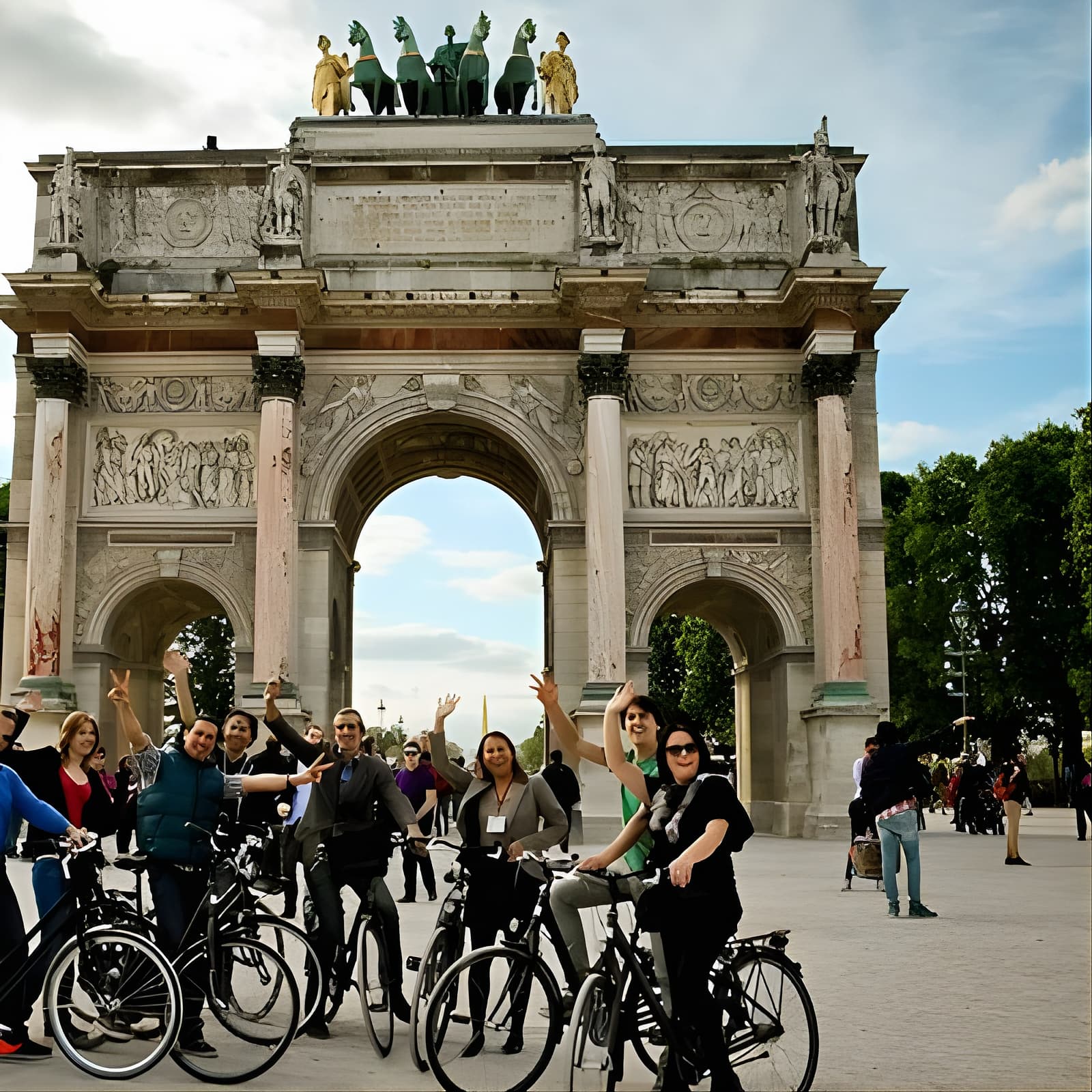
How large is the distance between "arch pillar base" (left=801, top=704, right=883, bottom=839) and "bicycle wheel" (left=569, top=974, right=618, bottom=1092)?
20.6 metres

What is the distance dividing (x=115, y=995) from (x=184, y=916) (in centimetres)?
72

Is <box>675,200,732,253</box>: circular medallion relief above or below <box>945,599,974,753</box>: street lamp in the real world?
above

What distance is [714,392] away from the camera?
99.8ft

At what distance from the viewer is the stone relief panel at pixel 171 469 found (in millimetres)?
30062

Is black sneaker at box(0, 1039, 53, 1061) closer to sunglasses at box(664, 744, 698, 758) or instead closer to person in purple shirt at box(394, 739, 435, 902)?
sunglasses at box(664, 744, 698, 758)

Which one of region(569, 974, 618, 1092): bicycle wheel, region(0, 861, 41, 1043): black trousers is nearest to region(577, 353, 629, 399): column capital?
region(0, 861, 41, 1043): black trousers

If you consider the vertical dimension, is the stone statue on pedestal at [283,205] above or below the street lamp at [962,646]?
above

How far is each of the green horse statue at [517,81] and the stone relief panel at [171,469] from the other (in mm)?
9660

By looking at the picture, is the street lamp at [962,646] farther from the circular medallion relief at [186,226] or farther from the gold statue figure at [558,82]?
the circular medallion relief at [186,226]

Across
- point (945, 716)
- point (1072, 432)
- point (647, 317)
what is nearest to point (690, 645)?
point (945, 716)

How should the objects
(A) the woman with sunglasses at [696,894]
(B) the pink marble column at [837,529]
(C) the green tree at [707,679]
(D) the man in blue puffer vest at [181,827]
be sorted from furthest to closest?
(C) the green tree at [707,679] < (B) the pink marble column at [837,529] < (D) the man in blue puffer vest at [181,827] < (A) the woman with sunglasses at [696,894]

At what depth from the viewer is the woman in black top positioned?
21141mm

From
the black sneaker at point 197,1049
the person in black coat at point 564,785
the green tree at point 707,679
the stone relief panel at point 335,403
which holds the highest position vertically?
the stone relief panel at point 335,403

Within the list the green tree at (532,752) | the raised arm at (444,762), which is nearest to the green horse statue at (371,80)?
the raised arm at (444,762)
